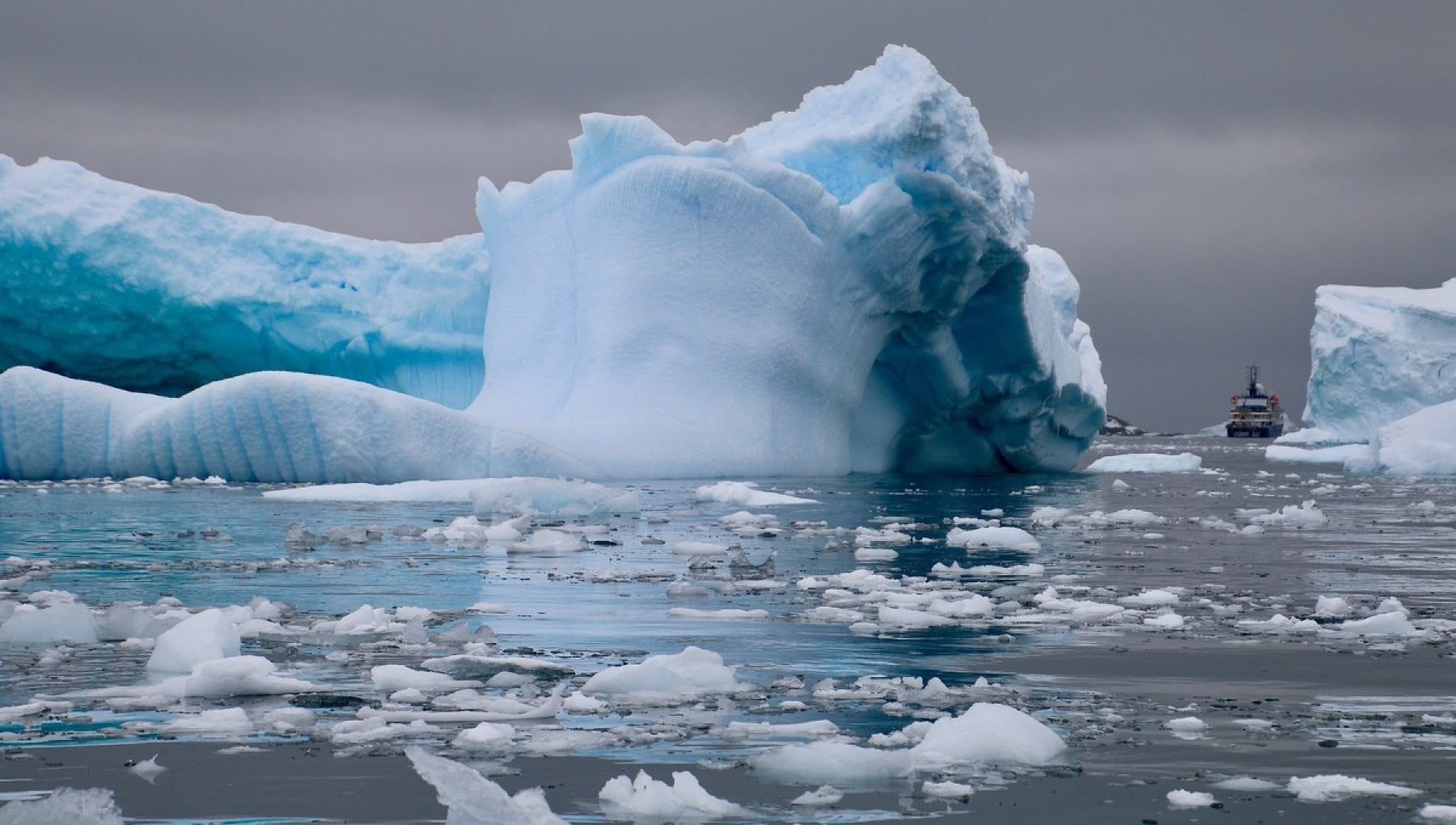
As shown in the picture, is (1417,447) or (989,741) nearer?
(989,741)

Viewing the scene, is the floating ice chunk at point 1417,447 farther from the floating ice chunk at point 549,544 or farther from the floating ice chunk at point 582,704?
the floating ice chunk at point 582,704

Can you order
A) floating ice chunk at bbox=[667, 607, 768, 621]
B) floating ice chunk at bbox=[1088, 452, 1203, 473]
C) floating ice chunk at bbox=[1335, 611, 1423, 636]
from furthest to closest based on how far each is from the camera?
1. floating ice chunk at bbox=[1088, 452, 1203, 473]
2. floating ice chunk at bbox=[667, 607, 768, 621]
3. floating ice chunk at bbox=[1335, 611, 1423, 636]

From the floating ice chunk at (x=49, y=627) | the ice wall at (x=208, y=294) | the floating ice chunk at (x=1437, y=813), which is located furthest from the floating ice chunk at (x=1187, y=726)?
the ice wall at (x=208, y=294)

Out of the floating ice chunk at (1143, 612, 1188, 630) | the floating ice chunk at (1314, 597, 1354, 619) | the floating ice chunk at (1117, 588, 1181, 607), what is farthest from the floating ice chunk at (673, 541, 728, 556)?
the floating ice chunk at (1314, 597, 1354, 619)

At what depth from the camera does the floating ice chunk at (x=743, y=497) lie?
13.6 m

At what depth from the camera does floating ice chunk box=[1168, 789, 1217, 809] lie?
9.20 feet

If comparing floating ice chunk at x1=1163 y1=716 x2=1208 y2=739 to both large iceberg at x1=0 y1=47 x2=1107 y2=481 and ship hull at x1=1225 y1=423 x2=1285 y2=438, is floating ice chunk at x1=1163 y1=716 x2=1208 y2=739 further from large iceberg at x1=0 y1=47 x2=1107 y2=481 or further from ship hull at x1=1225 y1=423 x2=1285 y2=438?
ship hull at x1=1225 y1=423 x2=1285 y2=438

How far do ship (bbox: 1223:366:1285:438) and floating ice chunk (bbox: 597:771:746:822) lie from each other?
87.9m

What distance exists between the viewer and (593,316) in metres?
19.0

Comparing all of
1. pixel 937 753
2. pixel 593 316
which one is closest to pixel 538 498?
pixel 593 316

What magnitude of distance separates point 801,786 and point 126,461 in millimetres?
14464

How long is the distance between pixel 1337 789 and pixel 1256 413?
87776 millimetres

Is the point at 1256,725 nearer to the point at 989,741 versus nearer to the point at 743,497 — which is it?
the point at 989,741

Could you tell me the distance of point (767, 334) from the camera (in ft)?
61.7
